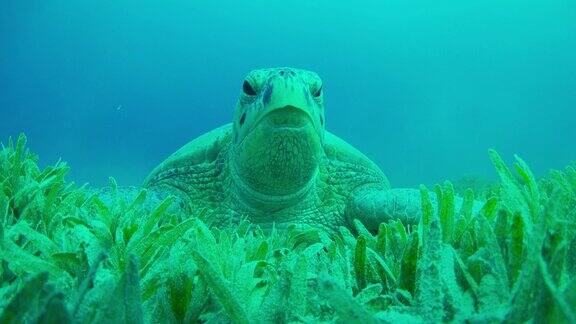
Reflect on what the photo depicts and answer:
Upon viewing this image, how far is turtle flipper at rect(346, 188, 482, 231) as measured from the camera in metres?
2.20

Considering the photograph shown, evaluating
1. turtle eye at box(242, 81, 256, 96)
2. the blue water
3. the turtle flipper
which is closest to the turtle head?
turtle eye at box(242, 81, 256, 96)

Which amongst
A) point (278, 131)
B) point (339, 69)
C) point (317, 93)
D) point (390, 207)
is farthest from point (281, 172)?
point (339, 69)

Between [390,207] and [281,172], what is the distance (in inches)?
24.9

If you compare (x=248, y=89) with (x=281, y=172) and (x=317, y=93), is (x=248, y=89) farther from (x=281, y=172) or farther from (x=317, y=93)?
(x=281, y=172)

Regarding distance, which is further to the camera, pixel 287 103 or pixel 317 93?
pixel 317 93

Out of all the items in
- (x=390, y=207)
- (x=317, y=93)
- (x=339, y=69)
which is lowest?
(x=390, y=207)

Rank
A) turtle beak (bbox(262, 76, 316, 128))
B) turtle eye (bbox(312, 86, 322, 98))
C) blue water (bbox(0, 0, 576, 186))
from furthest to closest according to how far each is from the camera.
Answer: blue water (bbox(0, 0, 576, 186)) → turtle eye (bbox(312, 86, 322, 98)) → turtle beak (bbox(262, 76, 316, 128))

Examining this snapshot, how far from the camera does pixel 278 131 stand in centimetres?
200

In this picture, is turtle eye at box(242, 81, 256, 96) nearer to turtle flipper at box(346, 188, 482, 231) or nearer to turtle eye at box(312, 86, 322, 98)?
turtle eye at box(312, 86, 322, 98)

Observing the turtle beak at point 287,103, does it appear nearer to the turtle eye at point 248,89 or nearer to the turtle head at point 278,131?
the turtle head at point 278,131

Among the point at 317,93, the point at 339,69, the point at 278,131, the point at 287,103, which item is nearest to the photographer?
the point at 287,103

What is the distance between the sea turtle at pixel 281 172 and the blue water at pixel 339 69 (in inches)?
1990

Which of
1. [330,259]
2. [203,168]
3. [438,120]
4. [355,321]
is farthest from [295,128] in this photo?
[438,120]

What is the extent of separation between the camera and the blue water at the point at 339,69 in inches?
2283
